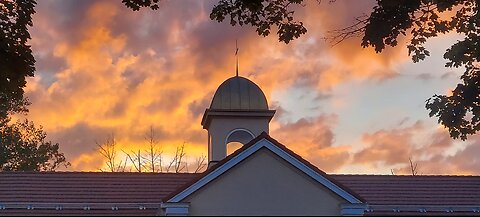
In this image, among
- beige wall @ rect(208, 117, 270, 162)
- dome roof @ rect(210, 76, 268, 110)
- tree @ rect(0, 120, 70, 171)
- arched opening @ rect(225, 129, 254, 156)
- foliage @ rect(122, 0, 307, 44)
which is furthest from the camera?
tree @ rect(0, 120, 70, 171)

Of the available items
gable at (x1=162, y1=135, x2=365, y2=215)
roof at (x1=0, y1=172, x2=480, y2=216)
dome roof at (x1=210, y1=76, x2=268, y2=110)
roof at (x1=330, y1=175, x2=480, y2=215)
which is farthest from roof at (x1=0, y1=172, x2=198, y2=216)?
roof at (x1=330, y1=175, x2=480, y2=215)

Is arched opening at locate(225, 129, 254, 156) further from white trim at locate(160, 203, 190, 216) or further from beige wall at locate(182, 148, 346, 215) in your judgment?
white trim at locate(160, 203, 190, 216)

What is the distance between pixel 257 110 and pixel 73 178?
7474mm

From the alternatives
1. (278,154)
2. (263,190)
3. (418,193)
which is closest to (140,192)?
(263,190)

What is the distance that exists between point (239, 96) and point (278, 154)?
→ 7497 mm

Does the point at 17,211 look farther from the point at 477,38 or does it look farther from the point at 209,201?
the point at 477,38

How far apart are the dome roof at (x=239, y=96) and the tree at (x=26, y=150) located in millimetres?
17867

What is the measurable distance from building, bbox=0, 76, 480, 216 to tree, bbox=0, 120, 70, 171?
1696cm

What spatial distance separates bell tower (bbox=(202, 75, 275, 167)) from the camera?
25922mm

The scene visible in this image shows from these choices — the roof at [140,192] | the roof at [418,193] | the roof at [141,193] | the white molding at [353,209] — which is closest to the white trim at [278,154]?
the white molding at [353,209]

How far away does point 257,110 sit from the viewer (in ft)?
85.5

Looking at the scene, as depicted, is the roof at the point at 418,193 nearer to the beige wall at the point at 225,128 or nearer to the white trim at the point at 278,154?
the white trim at the point at 278,154

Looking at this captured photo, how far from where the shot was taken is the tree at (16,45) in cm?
1855

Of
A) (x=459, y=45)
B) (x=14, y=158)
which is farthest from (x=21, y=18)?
(x=14, y=158)
